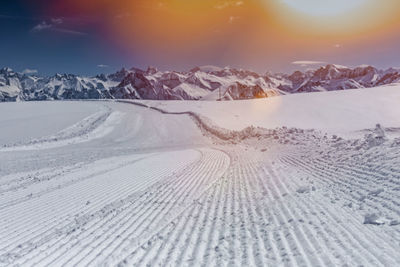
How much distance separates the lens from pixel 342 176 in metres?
10.1

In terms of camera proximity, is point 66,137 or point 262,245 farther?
point 66,137

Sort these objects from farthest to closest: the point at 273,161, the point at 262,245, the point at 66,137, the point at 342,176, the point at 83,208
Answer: the point at 66,137, the point at 273,161, the point at 342,176, the point at 83,208, the point at 262,245

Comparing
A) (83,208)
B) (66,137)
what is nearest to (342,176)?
(83,208)

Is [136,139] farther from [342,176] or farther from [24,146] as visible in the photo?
[342,176]

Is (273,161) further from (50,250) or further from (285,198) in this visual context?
(50,250)

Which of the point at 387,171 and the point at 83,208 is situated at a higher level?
the point at 387,171

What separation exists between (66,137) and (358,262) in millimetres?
28338

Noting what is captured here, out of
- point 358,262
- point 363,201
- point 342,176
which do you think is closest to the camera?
point 358,262

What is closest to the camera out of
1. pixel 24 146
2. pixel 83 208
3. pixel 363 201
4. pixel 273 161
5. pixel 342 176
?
pixel 363 201

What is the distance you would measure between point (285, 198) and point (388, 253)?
12.9ft

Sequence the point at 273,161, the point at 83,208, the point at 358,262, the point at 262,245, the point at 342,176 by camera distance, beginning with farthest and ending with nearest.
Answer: the point at 273,161
the point at 342,176
the point at 83,208
the point at 262,245
the point at 358,262

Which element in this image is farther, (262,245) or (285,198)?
(285,198)

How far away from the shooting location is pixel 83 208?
8609 mm

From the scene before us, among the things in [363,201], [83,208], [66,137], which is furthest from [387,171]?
[66,137]
